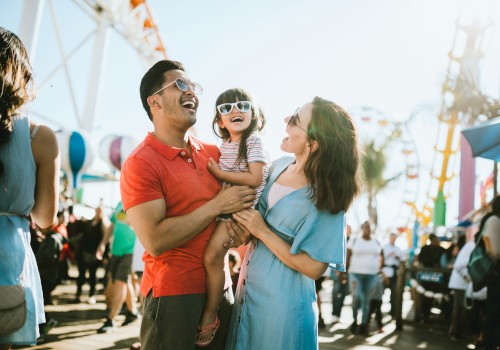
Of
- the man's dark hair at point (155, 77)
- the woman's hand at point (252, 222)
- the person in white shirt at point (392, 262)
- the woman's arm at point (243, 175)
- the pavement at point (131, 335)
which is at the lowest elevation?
the pavement at point (131, 335)

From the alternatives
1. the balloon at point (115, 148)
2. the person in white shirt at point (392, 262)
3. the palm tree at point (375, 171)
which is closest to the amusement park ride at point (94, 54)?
the balloon at point (115, 148)

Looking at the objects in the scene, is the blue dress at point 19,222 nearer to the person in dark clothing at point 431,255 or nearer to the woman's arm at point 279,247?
the woman's arm at point 279,247

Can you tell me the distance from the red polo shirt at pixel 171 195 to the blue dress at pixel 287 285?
258 millimetres

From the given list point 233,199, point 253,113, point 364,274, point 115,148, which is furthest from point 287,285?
point 115,148

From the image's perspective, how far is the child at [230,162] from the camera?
5.85 feet

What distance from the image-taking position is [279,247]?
1821 mm

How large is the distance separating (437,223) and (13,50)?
1855 centimetres

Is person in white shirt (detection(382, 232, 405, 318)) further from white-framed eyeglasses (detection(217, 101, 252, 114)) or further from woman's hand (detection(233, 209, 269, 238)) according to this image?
woman's hand (detection(233, 209, 269, 238))

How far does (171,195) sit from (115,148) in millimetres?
7386

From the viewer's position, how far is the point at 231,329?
1.91 m

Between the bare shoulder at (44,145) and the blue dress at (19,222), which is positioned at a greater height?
the bare shoulder at (44,145)

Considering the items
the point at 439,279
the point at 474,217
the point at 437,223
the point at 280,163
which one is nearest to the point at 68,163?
the point at 280,163

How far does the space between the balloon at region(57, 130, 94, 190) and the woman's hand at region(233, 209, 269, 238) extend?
21.8 ft

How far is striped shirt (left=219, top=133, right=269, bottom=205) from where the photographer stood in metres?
2.11
